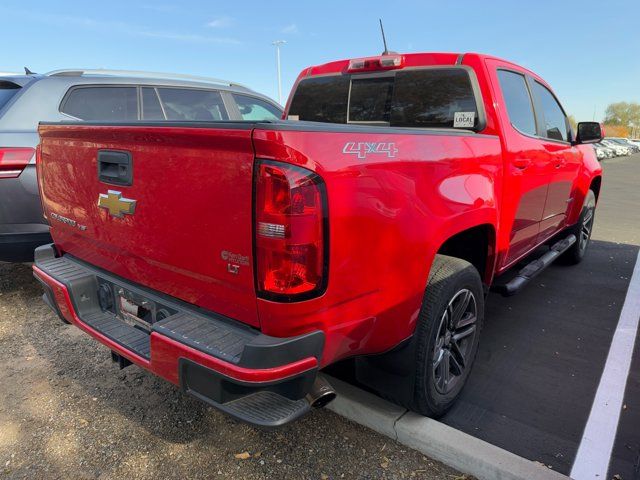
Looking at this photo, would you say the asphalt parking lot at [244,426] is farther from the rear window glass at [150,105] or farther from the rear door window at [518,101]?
the rear window glass at [150,105]

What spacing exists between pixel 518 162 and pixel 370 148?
1699 mm

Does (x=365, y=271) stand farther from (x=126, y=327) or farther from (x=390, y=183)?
(x=126, y=327)

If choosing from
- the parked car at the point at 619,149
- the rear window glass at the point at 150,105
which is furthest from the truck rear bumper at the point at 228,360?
the parked car at the point at 619,149

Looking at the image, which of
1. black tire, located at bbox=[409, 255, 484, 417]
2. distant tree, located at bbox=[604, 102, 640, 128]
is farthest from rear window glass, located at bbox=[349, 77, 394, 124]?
distant tree, located at bbox=[604, 102, 640, 128]

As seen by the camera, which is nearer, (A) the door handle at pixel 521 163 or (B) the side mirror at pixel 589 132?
(A) the door handle at pixel 521 163

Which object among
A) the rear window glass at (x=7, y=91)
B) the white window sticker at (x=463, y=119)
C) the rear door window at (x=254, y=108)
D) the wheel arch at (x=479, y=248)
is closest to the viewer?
the wheel arch at (x=479, y=248)

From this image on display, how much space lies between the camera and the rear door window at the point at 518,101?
3215 millimetres

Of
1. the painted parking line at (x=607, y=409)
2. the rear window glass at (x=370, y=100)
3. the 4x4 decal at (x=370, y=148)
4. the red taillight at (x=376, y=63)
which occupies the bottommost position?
the painted parking line at (x=607, y=409)

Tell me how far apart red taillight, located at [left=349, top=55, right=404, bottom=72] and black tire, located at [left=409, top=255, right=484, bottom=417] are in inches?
61.9

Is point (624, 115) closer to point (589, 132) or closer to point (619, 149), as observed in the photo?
point (619, 149)

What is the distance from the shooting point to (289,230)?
1.62m

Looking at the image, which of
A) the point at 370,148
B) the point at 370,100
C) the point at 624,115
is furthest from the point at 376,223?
the point at 624,115

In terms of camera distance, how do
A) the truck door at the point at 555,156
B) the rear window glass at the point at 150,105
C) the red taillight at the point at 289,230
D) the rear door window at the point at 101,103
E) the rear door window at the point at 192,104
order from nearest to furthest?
the red taillight at the point at 289,230
the truck door at the point at 555,156
the rear door window at the point at 101,103
the rear window glass at the point at 150,105
the rear door window at the point at 192,104

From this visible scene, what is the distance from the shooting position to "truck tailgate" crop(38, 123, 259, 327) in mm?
1709
